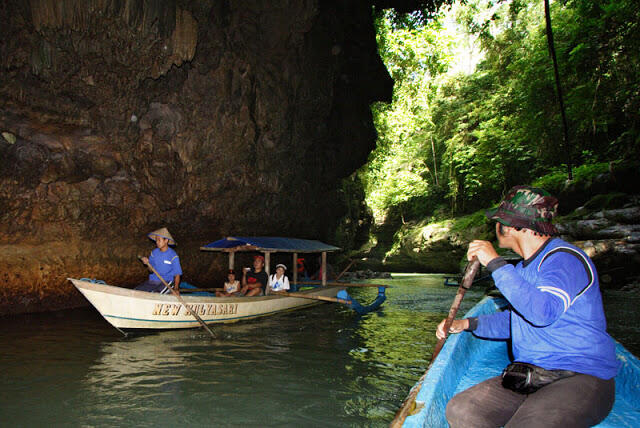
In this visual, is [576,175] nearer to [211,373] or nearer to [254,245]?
[254,245]

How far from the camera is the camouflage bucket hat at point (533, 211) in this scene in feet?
7.50

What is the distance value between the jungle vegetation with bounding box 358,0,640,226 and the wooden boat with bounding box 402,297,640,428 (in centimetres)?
583

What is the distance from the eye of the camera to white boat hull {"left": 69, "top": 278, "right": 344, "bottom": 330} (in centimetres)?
732

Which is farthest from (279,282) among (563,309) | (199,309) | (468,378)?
(563,309)

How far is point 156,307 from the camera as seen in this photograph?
8016 millimetres

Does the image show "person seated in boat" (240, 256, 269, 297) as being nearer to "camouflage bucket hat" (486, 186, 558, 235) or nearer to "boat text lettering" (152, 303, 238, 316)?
"boat text lettering" (152, 303, 238, 316)

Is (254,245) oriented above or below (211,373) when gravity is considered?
above

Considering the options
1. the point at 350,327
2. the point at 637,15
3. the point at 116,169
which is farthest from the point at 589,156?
the point at 116,169

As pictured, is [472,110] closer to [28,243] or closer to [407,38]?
[407,38]

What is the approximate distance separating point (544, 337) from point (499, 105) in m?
29.6

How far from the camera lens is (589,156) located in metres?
20.8

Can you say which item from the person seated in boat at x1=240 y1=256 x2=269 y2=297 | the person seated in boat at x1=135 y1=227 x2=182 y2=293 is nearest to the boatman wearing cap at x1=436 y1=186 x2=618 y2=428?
the person seated in boat at x1=135 y1=227 x2=182 y2=293

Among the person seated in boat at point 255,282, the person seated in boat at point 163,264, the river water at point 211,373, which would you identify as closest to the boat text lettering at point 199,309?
the river water at point 211,373

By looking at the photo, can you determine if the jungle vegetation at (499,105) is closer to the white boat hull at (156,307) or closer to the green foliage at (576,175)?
the green foliage at (576,175)
